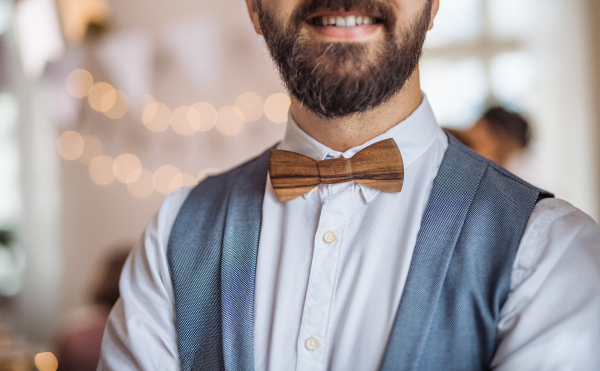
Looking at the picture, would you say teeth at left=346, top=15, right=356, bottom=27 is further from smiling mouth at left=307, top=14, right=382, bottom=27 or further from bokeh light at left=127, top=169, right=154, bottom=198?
bokeh light at left=127, top=169, right=154, bottom=198

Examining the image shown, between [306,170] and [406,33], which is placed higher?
[406,33]

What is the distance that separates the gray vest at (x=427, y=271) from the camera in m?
0.75

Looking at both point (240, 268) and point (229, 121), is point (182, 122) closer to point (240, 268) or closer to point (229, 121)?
point (229, 121)

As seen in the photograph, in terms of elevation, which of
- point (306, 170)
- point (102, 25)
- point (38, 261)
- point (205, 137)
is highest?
point (102, 25)

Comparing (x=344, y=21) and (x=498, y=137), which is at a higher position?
(x=344, y=21)

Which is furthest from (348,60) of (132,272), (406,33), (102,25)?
(102,25)

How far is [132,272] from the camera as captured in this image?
0.99m

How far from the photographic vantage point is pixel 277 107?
3.72 meters

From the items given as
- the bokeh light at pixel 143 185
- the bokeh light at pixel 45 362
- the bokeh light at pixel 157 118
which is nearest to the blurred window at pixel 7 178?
the bokeh light at pixel 143 185

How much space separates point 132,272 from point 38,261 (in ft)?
11.9

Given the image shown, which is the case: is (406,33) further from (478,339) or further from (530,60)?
(530,60)

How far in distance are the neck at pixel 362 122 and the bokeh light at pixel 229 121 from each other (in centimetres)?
285

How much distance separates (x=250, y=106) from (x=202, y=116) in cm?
39

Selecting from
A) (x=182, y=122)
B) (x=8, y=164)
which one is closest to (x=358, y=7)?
(x=182, y=122)
